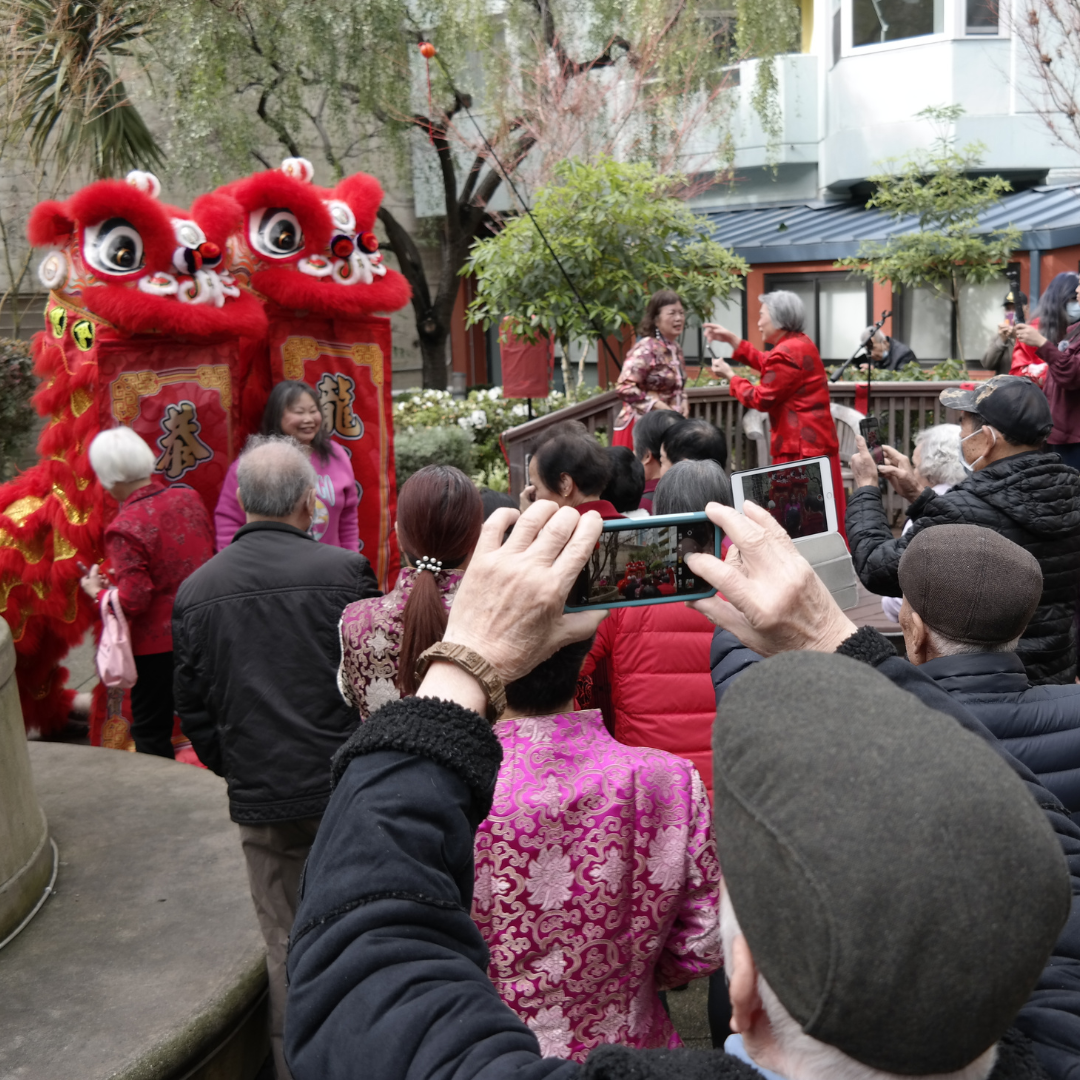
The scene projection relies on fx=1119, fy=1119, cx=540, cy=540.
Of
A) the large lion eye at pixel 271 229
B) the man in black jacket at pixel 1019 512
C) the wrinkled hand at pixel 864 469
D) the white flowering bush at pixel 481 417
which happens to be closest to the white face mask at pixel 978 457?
the man in black jacket at pixel 1019 512

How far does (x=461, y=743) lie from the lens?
3.70ft

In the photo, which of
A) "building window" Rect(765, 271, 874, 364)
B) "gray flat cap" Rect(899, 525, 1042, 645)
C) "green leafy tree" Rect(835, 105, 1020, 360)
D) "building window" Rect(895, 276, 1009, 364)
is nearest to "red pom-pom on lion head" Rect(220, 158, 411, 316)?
"gray flat cap" Rect(899, 525, 1042, 645)

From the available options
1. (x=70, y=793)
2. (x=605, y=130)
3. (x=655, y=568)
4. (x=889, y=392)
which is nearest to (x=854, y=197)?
(x=605, y=130)

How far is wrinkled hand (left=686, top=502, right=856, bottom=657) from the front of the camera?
1302 millimetres

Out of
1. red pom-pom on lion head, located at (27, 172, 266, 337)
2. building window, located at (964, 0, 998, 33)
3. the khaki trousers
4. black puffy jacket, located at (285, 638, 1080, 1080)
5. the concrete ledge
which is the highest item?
building window, located at (964, 0, 998, 33)

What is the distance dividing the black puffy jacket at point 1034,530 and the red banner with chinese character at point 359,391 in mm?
3465

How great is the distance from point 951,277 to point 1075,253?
8.65ft

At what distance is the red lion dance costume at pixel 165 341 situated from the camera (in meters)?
5.04

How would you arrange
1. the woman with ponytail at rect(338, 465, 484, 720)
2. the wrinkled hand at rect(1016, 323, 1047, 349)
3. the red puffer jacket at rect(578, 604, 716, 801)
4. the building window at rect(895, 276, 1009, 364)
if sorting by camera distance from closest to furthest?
the woman with ponytail at rect(338, 465, 484, 720), the red puffer jacket at rect(578, 604, 716, 801), the wrinkled hand at rect(1016, 323, 1047, 349), the building window at rect(895, 276, 1009, 364)

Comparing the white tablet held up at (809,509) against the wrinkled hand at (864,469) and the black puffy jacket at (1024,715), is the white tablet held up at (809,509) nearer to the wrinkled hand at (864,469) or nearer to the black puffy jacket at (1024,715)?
the black puffy jacket at (1024,715)

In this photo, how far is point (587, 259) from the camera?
8.82 meters

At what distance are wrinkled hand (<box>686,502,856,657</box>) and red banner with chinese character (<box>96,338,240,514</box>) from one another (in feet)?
14.5

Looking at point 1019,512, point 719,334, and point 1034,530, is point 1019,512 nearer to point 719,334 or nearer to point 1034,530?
point 1034,530

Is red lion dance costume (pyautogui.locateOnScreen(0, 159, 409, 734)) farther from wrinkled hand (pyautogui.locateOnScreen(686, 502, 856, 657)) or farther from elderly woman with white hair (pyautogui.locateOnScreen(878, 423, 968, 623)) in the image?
wrinkled hand (pyautogui.locateOnScreen(686, 502, 856, 657))
